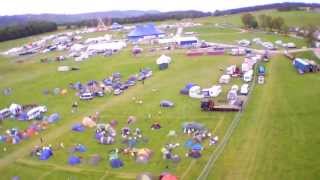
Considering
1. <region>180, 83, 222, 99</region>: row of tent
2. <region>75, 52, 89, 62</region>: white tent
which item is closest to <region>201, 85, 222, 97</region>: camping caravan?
<region>180, 83, 222, 99</region>: row of tent

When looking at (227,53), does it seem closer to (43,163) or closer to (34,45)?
(43,163)

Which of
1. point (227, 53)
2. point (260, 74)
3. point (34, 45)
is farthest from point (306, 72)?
point (34, 45)

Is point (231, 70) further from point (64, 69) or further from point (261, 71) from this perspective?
point (64, 69)

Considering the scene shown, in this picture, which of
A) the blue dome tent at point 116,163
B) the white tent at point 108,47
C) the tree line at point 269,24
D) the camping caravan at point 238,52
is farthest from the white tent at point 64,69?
the tree line at point 269,24

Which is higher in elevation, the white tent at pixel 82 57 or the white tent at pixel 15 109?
the white tent at pixel 82 57

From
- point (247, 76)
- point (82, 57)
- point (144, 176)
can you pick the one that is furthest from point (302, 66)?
point (82, 57)

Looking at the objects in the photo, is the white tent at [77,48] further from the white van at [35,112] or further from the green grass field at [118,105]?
the white van at [35,112]

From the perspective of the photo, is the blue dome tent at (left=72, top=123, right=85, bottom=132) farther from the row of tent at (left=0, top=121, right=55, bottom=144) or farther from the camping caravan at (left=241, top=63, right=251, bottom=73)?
the camping caravan at (left=241, top=63, right=251, bottom=73)
